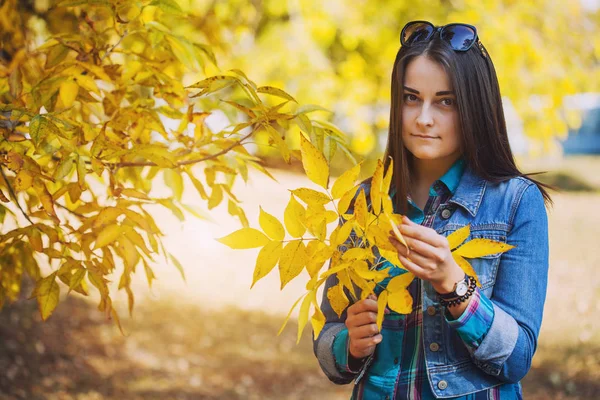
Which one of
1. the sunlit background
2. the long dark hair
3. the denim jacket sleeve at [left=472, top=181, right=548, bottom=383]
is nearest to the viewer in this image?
the denim jacket sleeve at [left=472, top=181, right=548, bottom=383]

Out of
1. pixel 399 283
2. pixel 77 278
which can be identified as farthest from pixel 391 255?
pixel 77 278

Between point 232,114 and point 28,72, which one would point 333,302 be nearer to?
point 232,114

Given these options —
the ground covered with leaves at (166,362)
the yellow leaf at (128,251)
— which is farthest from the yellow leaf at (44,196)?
the ground covered with leaves at (166,362)

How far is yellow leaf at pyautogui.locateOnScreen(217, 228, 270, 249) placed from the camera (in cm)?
106

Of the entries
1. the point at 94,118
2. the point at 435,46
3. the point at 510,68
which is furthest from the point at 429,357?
the point at 510,68

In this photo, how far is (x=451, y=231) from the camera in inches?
53.7

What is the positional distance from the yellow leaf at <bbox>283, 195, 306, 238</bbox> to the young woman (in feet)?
0.87

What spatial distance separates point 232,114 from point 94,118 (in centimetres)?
53

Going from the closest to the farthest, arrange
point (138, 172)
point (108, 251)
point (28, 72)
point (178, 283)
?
point (108, 251) → point (138, 172) → point (28, 72) → point (178, 283)

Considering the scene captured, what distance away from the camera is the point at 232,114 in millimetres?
1884

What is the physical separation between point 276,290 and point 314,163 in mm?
5923

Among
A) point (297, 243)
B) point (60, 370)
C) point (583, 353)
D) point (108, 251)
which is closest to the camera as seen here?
point (297, 243)

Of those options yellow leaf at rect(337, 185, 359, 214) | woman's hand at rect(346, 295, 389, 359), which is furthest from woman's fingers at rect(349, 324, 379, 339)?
yellow leaf at rect(337, 185, 359, 214)

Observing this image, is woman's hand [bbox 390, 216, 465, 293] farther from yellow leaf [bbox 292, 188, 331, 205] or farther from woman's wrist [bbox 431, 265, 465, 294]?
yellow leaf [bbox 292, 188, 331, 205]
